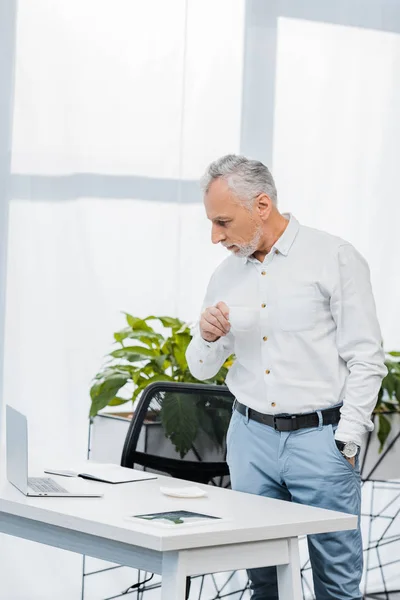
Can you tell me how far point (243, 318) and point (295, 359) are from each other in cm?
17

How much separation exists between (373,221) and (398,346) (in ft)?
1.76

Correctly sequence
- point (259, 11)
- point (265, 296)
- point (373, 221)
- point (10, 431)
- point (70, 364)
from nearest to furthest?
1. point (10, 431)
2. point (265, 296)
3. point (70, 364)
4. point (259, 11)
5. point (373, 221)

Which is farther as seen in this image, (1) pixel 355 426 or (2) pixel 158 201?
(2) pixel 158 201

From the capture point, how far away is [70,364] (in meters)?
3.43

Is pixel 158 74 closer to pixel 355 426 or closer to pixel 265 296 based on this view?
pixel 265 296

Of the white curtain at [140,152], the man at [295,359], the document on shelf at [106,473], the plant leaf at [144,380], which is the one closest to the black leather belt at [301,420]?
the man at [295,359]

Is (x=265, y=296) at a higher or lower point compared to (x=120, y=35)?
lower

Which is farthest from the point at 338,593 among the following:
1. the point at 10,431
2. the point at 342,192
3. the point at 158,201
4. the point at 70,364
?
the point at 342,192

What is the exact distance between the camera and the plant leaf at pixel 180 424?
8.64 ft

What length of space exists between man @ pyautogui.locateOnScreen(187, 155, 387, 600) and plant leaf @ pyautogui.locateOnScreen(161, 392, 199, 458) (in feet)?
0.95

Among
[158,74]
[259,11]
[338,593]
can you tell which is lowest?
[338,593]

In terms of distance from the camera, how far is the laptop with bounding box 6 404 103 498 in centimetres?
200

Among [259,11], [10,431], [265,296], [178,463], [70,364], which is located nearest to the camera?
[10,431]

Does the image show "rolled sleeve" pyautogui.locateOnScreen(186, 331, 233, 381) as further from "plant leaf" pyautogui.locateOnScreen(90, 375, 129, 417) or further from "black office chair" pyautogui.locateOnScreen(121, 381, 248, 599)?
"plant leaf" pyautogui.locateOnScreen(90, 375, 129, 417)
